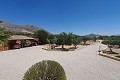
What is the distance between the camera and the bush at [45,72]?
554 centimetres

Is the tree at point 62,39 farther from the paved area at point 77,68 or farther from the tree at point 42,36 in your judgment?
the tree at point 42,36

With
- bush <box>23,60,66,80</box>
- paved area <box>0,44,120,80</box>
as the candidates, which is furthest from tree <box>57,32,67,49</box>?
bush <box>23,60,66,80</box>

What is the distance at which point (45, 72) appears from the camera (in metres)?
5.62

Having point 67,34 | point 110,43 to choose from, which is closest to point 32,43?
point 67,34

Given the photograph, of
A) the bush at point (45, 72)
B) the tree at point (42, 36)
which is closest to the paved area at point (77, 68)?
the bush at point (45, 72)

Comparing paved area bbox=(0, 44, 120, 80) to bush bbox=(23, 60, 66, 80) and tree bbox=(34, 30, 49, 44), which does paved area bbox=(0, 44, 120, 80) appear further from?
tree bbox=(34, 30, 49, 44)

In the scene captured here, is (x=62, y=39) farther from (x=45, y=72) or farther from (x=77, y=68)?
(x=45, y=72)

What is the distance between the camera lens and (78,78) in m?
11.5

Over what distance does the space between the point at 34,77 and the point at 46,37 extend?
51.0 m

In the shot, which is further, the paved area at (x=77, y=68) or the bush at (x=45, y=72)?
the paved area at (x=77, y=68)

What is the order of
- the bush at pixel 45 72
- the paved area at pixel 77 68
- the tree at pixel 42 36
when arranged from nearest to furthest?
the bush at pixel 45 72, the paved area at pixel 77 68, the tree at pixel 42 36

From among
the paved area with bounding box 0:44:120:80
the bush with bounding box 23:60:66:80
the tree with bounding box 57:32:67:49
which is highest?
the tree with bounding box 57:32:67:49

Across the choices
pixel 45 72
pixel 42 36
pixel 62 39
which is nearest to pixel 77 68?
pixel 45 72

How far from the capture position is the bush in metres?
5.54
